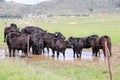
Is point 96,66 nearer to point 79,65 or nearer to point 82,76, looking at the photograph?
point 79,65

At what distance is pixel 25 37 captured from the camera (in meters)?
21.0

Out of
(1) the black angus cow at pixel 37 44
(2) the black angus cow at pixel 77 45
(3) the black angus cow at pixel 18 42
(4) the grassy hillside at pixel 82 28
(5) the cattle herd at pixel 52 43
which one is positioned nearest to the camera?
(3) the black angus cow at pixel 18 42

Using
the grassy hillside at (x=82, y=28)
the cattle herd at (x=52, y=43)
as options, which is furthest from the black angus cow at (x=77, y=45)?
the grassy hillside at (x=82, y=28)

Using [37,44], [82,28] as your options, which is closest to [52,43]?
[37,44]

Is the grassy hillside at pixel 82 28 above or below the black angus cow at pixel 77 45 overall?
below

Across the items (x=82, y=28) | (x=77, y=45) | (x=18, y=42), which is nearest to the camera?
(x=18, y=42)

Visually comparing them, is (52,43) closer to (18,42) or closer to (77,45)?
(77,45)

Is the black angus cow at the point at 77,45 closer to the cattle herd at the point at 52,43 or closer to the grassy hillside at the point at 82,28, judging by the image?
the cattle herd at the point at 52,43

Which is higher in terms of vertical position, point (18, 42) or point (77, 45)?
point (18, 42)

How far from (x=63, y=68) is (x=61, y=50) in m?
4.99

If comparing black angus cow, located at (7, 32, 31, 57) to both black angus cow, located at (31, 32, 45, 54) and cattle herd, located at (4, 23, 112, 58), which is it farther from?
black angus cow, located at (31, 32, 45, 54)

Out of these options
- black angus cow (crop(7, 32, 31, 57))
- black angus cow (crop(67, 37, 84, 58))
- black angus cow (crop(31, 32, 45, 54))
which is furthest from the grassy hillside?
black angus cow (crop(67, 37, 84, 58))

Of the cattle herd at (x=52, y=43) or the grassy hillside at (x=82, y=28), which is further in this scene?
the grassy hillside at (x=82, y=28)

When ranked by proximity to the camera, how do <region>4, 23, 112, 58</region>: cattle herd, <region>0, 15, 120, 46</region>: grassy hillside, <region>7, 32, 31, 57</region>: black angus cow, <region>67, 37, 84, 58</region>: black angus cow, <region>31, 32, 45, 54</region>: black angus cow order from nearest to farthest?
<region>7, 32, 31, 57</region>: black angus cow, <region>4, 23, 112, 58</region>: cattle herd, <region>67, 37, 84, 58</region>: black angus cow, <region>31, 32, 45, 54</region>: black angus cow, <region>0, 15, 120, 46</region>: grassy hillside
